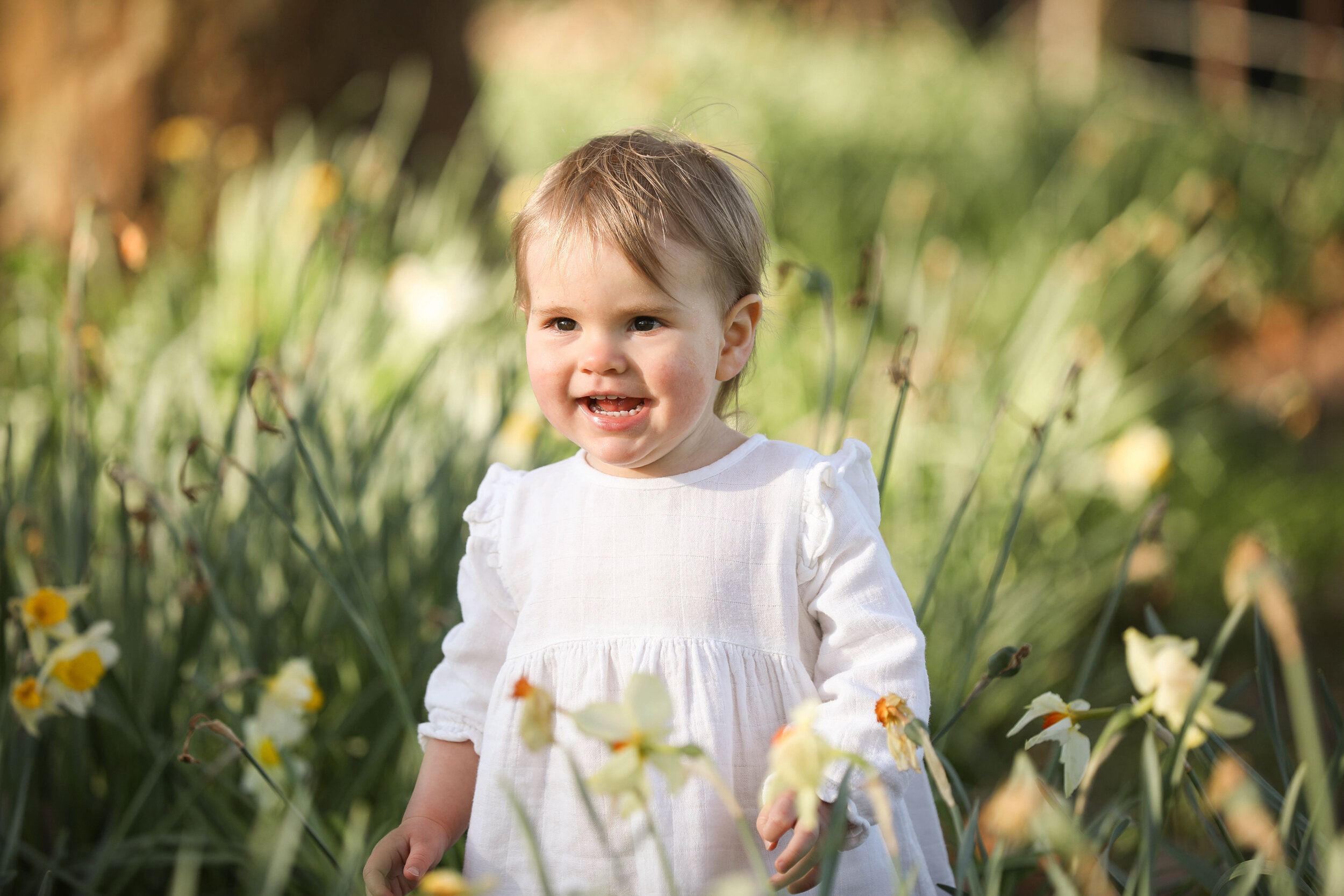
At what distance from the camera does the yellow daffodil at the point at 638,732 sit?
0.73 meters

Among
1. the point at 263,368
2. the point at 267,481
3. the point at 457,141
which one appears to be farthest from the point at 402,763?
the point at 457,141

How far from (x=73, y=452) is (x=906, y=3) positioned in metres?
13.6

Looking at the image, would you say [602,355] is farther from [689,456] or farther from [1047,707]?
[1047,707]

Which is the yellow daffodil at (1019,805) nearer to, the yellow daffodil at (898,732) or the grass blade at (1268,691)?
the yellow daffodil at (898,732)

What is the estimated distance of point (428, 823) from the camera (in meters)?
1.08

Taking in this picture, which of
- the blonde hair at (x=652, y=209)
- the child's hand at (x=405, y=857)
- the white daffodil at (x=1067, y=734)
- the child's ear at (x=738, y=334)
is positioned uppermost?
the blonde hair at (x=652, y=209)

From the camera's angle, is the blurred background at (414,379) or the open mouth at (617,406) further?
the blurred background at (414,379)

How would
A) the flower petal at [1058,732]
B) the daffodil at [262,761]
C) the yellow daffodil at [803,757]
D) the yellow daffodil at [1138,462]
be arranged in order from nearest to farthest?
the yellow daffodil at [803,757] → the flower petal at [1058,732] → the daffodil at [262,761] → the yellow daffodil at [1138,462]

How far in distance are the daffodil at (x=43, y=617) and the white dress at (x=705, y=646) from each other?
559 millimetres

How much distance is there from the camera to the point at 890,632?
3.26ft

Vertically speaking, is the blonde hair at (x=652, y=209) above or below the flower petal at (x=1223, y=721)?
above

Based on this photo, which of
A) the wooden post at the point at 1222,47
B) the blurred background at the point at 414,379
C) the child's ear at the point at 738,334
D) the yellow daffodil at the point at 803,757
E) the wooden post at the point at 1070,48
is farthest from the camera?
the wooden post at the point at 1222,47

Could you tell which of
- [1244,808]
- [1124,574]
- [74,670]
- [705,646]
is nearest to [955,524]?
[1124,574]

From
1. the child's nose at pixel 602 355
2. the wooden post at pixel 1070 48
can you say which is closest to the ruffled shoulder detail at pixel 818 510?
the child's nose at pixel 602 355
